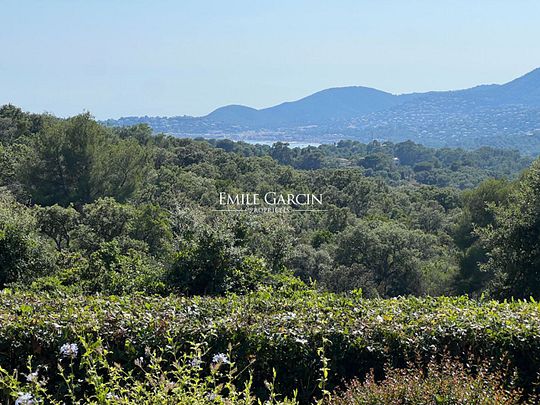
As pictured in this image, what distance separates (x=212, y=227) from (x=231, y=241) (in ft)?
1.79

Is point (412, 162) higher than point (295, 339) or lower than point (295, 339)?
Answer: lower

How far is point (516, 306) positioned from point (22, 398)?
4.00 meters

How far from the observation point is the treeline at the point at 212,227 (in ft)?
26.3

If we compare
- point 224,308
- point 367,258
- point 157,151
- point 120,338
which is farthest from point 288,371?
point 157,151

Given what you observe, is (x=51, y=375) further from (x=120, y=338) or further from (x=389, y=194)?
(x=389, y=194)

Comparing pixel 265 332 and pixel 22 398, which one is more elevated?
pixel 22 398

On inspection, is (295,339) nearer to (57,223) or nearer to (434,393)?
(434,393)

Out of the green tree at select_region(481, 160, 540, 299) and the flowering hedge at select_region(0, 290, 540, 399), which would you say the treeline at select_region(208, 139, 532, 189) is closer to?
the green tree at select_region(481, 160, 540, 299)

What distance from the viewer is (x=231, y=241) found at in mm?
7387

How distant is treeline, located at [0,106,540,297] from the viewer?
802cm

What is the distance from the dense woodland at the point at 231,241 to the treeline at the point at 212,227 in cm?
5

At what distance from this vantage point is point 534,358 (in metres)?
4.00

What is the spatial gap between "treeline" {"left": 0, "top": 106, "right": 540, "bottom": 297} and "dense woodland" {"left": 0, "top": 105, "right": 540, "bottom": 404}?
0.16 ft

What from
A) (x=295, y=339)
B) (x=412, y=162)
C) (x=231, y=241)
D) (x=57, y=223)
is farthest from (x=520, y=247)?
(x=412, y=162)
